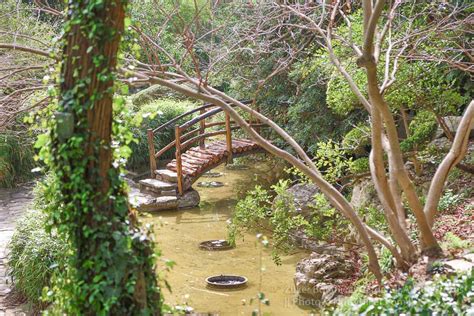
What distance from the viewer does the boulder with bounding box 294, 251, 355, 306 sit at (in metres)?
7.59

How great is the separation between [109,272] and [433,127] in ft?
20.4

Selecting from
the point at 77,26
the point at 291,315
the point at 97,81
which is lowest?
the point at 291,315

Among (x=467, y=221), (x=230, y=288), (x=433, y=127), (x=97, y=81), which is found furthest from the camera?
(x=433, y=127)

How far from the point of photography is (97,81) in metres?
4.00

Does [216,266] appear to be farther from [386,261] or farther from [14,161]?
[14,161]

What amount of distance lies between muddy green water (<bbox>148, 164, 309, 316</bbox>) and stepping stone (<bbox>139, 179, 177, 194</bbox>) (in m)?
0.51

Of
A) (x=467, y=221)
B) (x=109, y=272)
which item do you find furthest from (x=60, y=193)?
(x=467, y=221)

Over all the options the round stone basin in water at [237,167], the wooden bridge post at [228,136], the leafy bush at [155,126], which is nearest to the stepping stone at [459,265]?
the wooden bridge post at [228,136]

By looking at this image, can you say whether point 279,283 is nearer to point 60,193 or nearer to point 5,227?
point 5,227

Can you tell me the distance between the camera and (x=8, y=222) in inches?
403

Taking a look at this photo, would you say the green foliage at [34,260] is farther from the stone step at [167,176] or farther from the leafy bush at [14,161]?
the leafy bush at [14,161]

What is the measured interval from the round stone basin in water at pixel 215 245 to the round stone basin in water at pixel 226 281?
48.3 inches

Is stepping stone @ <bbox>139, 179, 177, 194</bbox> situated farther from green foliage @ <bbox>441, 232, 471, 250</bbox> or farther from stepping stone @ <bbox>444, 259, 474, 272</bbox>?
stepping stone @ <bbox>444, 259, 474, 272</bbox>

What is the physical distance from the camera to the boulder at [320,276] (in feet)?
24.9
